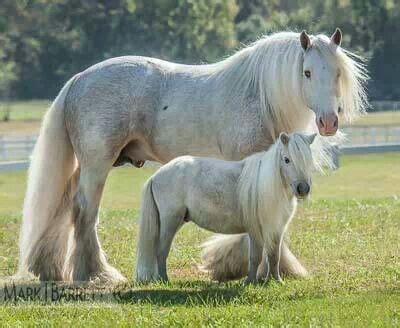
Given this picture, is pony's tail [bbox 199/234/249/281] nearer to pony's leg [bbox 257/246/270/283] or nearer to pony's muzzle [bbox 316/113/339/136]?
pony's leg [bbox 257/246/270/283]

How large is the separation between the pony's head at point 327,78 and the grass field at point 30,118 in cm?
2946

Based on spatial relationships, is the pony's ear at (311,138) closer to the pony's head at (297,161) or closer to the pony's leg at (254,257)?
the pony's head at (297,161)

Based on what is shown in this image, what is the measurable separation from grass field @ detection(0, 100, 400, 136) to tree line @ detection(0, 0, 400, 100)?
5.10ft

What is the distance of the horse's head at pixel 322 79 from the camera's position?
8.84 metres

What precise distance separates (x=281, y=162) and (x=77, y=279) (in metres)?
2.37

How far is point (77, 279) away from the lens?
31.9ft

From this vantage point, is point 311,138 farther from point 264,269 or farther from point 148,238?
point 148,238

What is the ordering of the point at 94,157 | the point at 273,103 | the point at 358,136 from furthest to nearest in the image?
the point at 358,136, the point at 94,157, the point at 273,103

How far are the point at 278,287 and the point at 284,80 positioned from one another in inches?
72.1

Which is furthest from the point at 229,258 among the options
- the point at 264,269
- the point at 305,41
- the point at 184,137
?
the point at 305,41

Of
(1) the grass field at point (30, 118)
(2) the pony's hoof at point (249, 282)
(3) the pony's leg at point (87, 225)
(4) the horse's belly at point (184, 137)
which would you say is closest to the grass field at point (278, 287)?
(2) the pony's hoof at point (249, 282)

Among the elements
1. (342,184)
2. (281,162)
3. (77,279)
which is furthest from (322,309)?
(342,184)

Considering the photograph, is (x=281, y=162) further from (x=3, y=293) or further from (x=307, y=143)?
(x=3, y=293)

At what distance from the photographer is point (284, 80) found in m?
9.20
